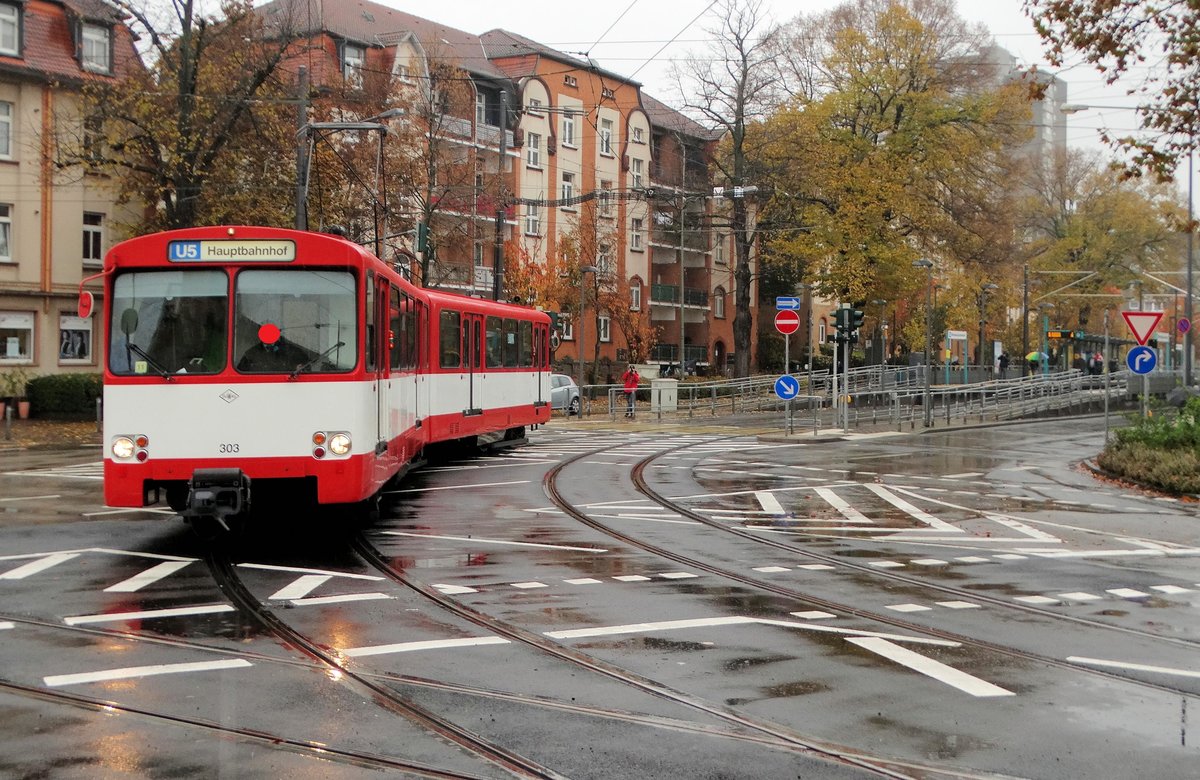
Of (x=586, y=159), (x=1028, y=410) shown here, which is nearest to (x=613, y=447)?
(x=1028, y=410)

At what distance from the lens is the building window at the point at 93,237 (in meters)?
40.5

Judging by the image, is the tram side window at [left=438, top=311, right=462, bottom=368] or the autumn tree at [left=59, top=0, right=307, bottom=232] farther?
the autumn tree at [left=59, top=0, right=307, bottom=232]

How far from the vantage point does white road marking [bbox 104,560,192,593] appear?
407 inches

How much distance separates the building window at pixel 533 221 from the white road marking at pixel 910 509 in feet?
138

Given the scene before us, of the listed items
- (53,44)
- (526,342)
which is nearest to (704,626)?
(526,342)

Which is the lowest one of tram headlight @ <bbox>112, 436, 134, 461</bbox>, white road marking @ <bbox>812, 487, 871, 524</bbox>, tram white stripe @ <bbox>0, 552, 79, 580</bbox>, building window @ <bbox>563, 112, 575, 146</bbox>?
white road marking @ <bbox>812, 487, 871, 524</bbox>

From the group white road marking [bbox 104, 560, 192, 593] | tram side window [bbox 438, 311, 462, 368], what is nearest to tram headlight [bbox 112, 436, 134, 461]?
white road marking [bbox 104, 560, 192, 593]

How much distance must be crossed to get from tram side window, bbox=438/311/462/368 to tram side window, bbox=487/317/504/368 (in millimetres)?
2090

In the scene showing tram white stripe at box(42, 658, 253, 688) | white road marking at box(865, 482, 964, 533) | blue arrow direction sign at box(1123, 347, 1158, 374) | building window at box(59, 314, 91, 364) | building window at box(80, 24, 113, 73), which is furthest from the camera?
building window at box(80, 24, 113, 73)

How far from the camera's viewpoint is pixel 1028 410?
48.5 m

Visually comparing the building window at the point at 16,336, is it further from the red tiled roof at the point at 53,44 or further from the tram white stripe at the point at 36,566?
the tram white stripe at the point at 36,566

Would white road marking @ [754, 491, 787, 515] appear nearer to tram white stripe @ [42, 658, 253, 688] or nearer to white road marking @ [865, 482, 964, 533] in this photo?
white road marking @ [865, 482, 964, 533]

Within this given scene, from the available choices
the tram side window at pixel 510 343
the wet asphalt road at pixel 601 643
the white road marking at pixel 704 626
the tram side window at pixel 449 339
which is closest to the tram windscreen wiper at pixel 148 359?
the wet asphalt road at pixel 601 643

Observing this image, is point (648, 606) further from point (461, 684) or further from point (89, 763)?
point (89, 763)
